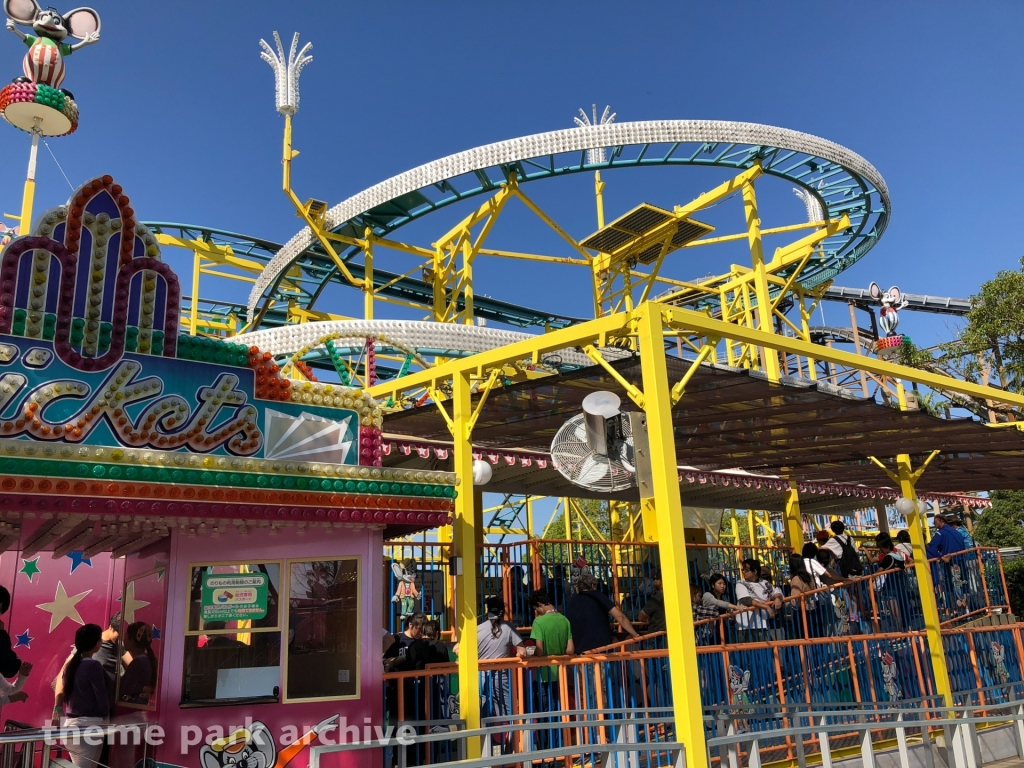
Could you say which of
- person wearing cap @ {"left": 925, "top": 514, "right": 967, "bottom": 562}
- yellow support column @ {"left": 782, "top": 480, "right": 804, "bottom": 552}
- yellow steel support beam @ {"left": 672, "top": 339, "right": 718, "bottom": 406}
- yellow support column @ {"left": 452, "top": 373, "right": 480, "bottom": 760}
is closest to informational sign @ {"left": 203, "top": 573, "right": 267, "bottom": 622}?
yellow support column @ {"left": 452, "top": 373, "right": 480, "bottom": 760}

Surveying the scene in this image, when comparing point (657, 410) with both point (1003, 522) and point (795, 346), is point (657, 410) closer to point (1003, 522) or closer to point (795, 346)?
point (795, 346)

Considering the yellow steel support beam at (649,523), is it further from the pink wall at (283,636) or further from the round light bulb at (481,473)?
the pink wall at (283,636)

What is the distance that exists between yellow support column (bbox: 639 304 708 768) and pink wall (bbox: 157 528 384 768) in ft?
7.49

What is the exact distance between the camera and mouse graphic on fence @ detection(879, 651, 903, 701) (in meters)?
8.80

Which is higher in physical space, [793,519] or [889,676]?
[793,519]

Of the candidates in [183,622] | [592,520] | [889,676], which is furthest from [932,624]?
[592,520]

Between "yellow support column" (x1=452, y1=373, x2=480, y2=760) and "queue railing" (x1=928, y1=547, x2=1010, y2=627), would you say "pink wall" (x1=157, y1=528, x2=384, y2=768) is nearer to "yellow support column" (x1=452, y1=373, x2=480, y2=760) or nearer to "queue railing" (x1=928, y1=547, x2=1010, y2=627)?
"yellow support column" (x1=452, y1=373, x2=480, y2=760)

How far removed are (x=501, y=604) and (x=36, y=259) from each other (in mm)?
5522

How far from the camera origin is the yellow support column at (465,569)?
644 centimetres

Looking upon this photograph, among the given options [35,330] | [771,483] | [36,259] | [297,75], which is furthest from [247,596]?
[297,75]

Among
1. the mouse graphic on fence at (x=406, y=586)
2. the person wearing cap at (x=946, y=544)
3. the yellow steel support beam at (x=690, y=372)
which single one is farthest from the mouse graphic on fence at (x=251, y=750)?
the person wearing cap at (x=946, y=544)

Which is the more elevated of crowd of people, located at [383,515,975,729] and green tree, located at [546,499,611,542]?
green tree, located at [546,499,611,542]

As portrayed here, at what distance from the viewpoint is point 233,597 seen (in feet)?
20.1

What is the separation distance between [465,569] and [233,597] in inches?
70.8
